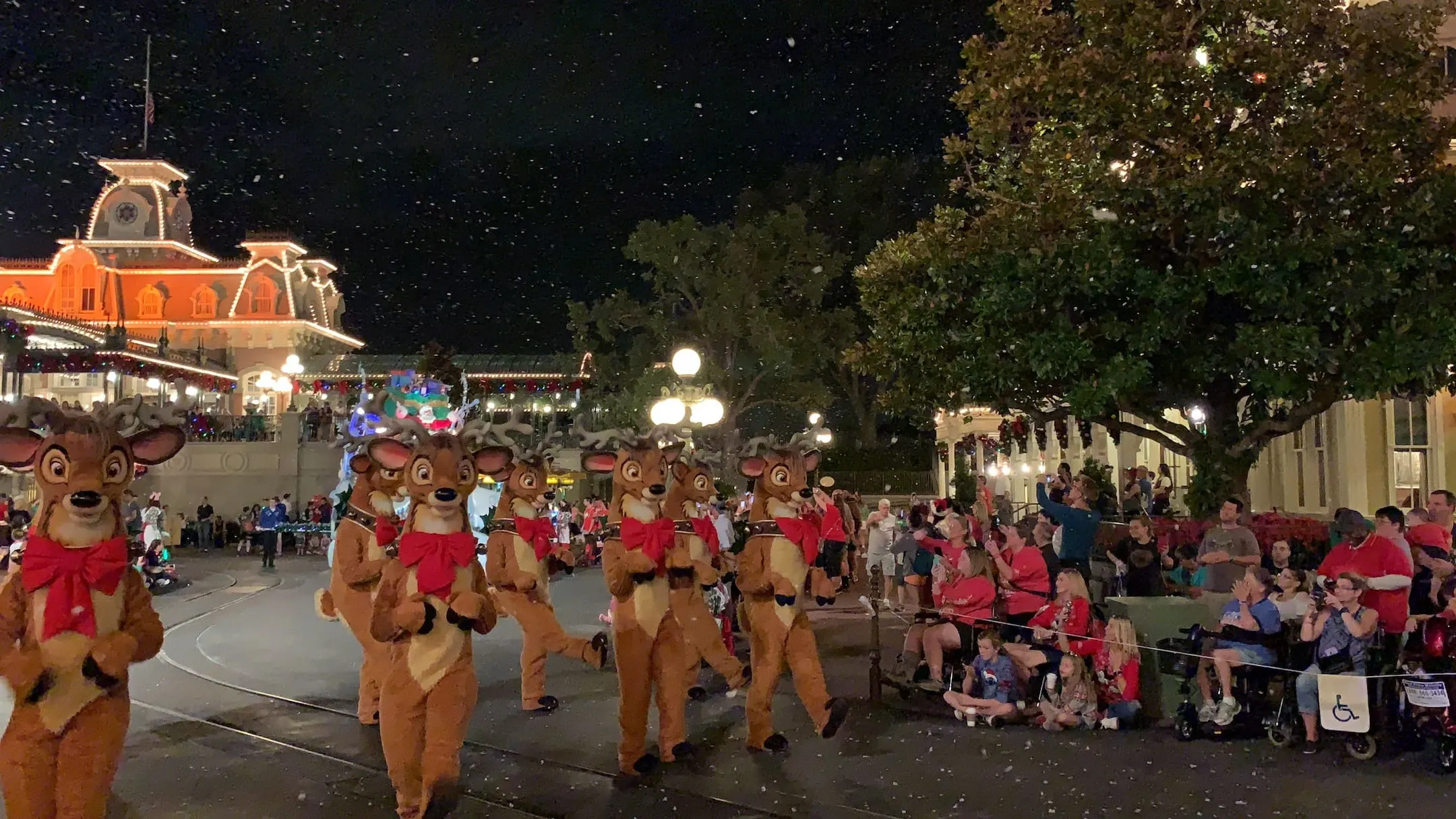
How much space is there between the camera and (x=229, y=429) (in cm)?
3123

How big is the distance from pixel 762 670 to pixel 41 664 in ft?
13.8

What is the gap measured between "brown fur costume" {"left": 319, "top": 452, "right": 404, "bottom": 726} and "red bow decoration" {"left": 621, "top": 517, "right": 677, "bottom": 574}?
66.8 inches

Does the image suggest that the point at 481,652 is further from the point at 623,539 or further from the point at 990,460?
the point at 990,460

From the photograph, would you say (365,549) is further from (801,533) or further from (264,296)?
(264,296)

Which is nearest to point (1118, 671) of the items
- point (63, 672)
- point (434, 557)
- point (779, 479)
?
point (779, 479)

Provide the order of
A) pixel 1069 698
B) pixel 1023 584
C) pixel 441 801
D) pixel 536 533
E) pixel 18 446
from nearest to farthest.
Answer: pixel 18 446 → pixel 441 801 → pixel 1069 698 → pixel 1023 584 → pixel 536 533

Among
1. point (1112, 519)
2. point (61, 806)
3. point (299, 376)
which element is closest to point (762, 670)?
point (61, 806)

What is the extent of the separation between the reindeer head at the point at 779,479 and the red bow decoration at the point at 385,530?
2577mm

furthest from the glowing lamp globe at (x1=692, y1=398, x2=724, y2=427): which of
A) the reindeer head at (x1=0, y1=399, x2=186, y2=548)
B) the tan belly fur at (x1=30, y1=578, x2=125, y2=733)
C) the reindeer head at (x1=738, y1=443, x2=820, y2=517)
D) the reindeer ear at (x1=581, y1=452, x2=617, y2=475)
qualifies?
the tan belly fur at (x1=30, y1=578, x2=125, y2=733)

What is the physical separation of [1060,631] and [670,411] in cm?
679

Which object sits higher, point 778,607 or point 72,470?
point 72,470

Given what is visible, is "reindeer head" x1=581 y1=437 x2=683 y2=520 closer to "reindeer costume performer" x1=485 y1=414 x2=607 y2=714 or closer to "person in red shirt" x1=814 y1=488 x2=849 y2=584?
"reindeer costume performer" x1=485 y1=414 x2=607 y2=714

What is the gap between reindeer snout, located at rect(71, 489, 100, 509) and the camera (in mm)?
5113

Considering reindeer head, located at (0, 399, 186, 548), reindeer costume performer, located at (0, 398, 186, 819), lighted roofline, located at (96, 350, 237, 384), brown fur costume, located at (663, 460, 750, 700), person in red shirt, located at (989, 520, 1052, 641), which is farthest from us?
lighted roofline, located at (96, 350, 237, 384)
